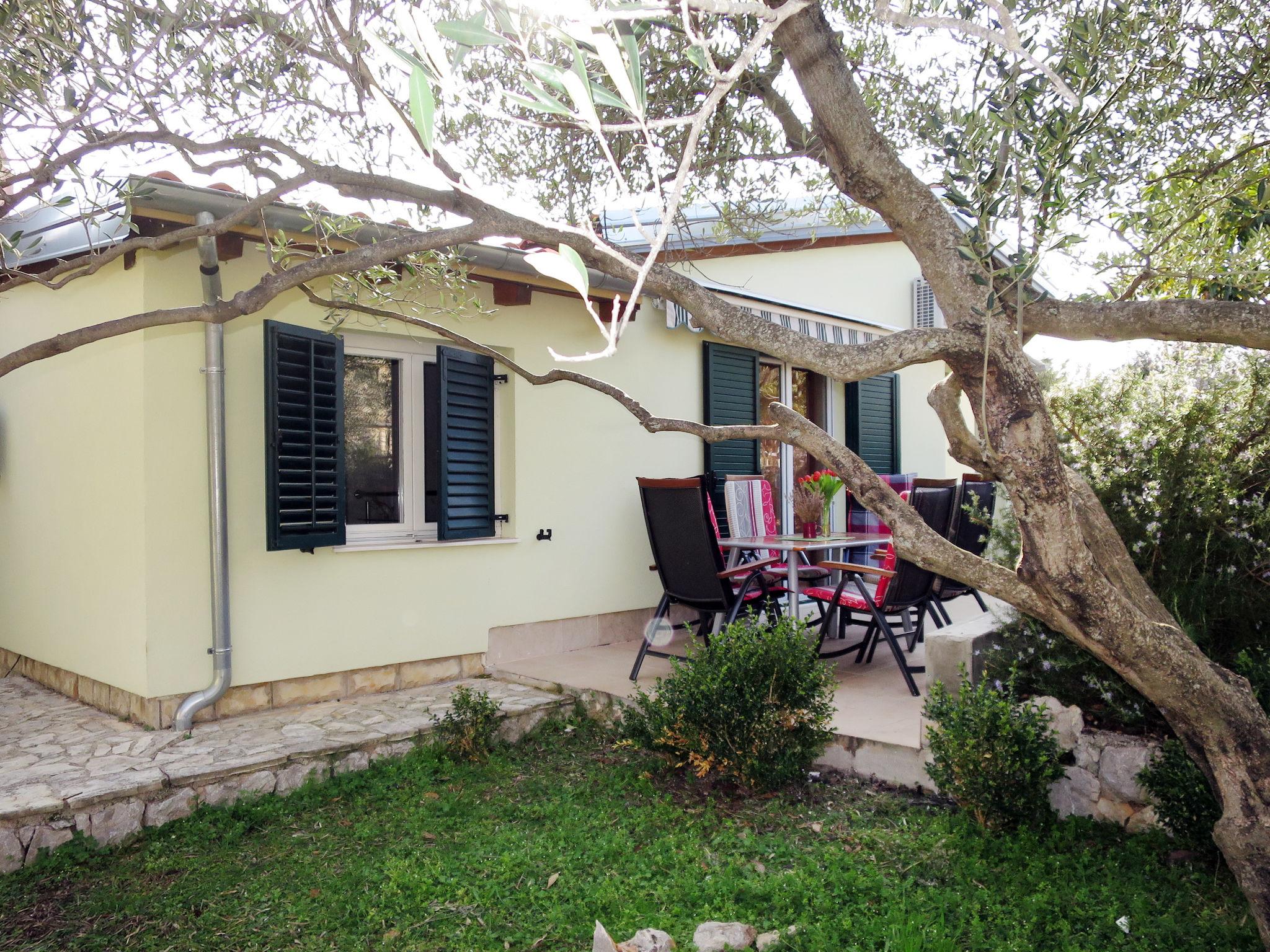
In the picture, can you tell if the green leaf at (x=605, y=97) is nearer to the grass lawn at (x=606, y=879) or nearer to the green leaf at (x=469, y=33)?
the green leaf at (x=469, y=33)

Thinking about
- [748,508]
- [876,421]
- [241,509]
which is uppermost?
[876,421]

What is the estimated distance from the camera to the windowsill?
5.71 m

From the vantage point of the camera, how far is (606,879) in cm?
337

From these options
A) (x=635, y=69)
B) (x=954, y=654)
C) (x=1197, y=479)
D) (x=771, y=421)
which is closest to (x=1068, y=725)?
(x=954, y=654)

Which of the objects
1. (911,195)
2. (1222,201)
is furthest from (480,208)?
(1222,201)

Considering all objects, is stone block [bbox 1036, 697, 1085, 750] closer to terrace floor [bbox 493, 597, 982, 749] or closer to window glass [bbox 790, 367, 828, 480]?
terrace floor [bbox 493, 597, 982, 749]

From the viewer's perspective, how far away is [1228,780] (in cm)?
264

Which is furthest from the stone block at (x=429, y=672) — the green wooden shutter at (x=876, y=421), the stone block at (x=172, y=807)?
the green wooden shutter at (x=876, y=421)

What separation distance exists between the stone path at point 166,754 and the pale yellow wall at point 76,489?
36cm

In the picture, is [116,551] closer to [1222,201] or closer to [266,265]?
[266,265]

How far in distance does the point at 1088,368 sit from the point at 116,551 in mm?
5313

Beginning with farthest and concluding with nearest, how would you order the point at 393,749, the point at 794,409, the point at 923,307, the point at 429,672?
the point at 923,307, the point at 794,409, the point at 429,672, the point at 393,749

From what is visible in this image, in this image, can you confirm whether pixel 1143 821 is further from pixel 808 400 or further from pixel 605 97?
pixel 808 400

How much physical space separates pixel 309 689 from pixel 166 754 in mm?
1147
